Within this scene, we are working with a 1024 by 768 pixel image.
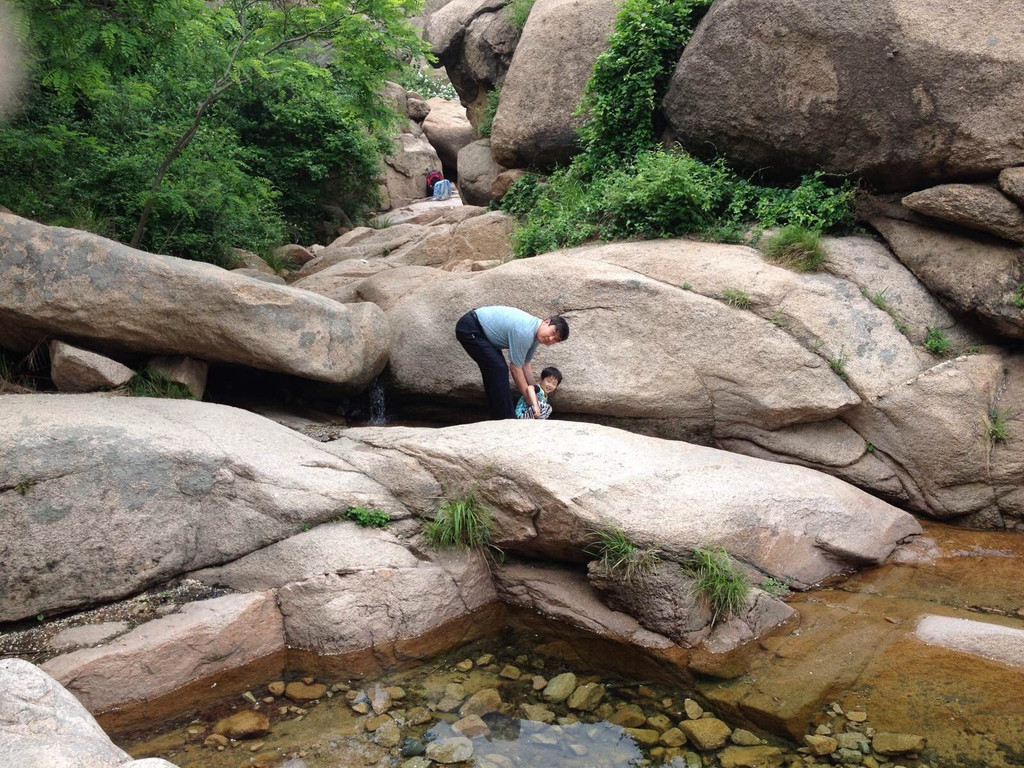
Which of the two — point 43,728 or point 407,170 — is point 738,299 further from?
point 407,170

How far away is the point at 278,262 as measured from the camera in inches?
543

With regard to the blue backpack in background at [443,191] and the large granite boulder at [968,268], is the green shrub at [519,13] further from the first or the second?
the large granite boulder at [968,268]

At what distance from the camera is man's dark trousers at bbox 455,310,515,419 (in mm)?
7914

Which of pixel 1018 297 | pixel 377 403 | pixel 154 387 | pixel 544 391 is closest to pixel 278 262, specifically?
pixel 377 403

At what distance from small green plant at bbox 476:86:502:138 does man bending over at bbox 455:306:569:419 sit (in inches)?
330

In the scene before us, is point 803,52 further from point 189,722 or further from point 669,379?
point 189,722

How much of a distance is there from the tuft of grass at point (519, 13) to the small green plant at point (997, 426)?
1050cm

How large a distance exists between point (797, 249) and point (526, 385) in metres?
3.02

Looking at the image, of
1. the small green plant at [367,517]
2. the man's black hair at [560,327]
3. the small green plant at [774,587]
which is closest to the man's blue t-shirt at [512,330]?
the man's black hair at [560,327]

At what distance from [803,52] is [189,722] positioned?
7.89m

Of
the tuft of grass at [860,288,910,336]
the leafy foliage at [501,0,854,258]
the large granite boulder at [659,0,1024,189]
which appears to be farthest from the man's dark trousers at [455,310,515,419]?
the large granite boulder at [659,0,1024,189]

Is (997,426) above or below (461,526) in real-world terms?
above

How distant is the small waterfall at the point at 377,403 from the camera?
9.04 metres

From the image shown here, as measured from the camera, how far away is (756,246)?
8578 mm
